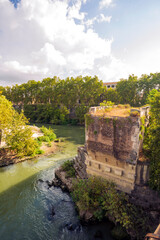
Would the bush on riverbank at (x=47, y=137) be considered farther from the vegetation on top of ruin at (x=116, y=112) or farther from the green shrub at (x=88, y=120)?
the vegetation on top of ruin at (x=116, y=112)

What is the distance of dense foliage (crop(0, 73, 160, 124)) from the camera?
35281 mm

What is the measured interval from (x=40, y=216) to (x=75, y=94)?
3518 cm

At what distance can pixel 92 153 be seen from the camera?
10.5m

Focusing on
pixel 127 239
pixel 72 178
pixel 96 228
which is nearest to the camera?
pixel 127 239

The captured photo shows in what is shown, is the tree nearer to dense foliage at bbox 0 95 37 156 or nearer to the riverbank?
dense foliage at bbox 0 95 37 156

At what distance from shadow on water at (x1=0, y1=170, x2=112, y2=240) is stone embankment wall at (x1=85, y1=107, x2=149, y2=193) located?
10.3 feet

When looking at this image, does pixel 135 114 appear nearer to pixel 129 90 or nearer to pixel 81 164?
pixel 81 164

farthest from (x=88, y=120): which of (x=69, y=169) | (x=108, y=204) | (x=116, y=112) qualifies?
(x=69, y=169)

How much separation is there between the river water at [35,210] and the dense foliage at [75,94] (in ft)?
88.6

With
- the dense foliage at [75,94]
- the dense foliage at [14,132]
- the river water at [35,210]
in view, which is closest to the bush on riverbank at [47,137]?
the dense foliage at [14,132]

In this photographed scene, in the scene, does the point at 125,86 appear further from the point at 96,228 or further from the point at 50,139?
the point at 96,228

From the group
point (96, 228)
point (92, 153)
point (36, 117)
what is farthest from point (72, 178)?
point (36, 117)

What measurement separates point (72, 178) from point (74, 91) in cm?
3213

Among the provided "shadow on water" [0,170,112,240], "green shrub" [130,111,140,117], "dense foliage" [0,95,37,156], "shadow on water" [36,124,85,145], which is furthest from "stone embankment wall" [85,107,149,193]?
"shadow on water" [36,124,85,145]
